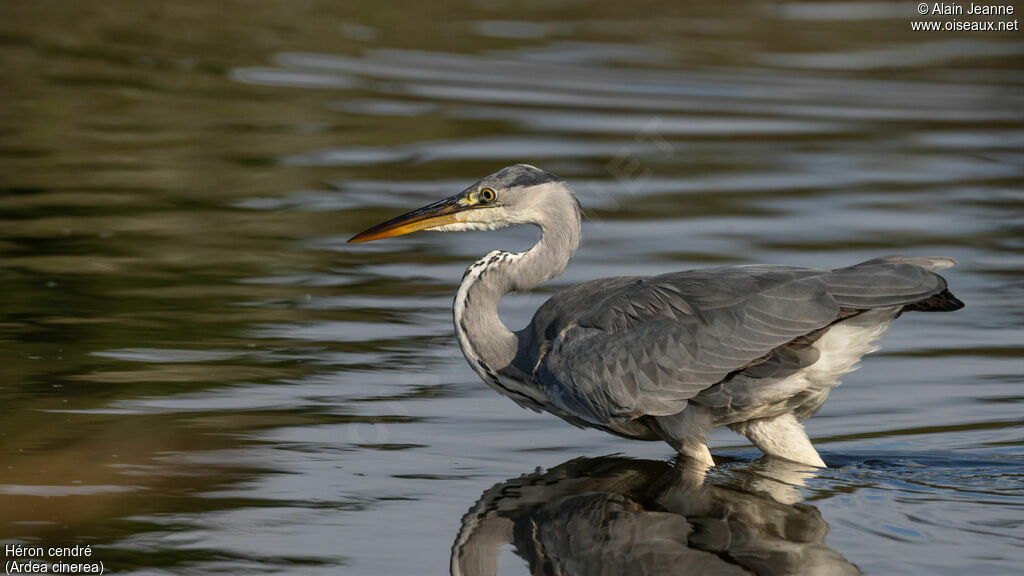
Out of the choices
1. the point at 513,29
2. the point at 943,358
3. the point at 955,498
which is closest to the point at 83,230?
the point at 943,358

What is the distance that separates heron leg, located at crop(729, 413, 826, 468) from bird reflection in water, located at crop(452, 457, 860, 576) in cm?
6

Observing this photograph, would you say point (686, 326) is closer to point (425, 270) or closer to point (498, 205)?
point (498, 205)

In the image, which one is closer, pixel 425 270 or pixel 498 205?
pixel 498 205

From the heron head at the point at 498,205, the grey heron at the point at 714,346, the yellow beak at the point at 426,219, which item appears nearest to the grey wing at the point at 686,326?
the grey heron at the point at 714,346

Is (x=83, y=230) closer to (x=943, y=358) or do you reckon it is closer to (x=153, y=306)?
(x=153, y=306)

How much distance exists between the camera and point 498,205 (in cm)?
889

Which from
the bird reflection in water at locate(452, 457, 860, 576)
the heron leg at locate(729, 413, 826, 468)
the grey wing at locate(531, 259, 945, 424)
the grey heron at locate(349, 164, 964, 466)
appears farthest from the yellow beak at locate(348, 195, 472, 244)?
the heron leg at locate(729, 413, 826, 468)

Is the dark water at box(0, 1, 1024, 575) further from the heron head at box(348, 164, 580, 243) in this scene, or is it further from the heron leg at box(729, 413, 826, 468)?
the heron head at box(348, 164, 580, 243)

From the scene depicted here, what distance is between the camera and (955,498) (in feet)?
23.5

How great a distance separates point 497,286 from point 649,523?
7.05 ft

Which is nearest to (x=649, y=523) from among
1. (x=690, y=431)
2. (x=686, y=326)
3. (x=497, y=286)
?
(x=690, y=431)

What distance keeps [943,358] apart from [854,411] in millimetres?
1158

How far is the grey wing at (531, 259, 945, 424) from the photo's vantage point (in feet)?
24.1

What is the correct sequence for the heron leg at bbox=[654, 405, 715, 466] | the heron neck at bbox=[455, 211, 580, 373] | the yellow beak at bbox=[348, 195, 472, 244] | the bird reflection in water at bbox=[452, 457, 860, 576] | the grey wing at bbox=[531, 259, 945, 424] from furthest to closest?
1. the yellow beak at bbox=[348, 195, 472, 244]
2. the heron neck at bbox=[455, 211, 580, 373]
3. the heron leg at bbox=[654, 405, 715, 466]
4. the grey wing at bbox=[531, 259, 945, 424]
5. the bird reflection in water at bbox=[452, 457, 860, 576]
